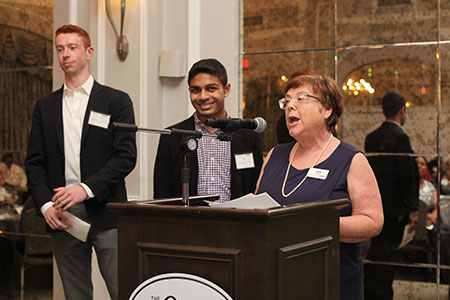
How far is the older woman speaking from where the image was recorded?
7.95 ft

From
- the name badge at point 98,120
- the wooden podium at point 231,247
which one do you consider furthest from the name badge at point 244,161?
the wooden podium at point 231,247

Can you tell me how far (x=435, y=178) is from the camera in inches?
152

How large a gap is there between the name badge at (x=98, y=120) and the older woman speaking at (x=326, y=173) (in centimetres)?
114

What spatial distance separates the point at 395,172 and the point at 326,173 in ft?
5.45

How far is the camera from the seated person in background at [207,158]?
Answer: 3066mm

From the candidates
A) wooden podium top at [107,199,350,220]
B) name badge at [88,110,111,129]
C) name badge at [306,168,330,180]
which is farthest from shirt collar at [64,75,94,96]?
wooden podium top at [107,199,350,220]

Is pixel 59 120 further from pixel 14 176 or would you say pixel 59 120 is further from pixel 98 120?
pixel 14 176

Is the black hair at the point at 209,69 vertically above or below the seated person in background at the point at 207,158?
above

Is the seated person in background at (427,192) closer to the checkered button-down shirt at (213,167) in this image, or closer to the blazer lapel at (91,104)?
the checkered button-down shirt at (213,167)

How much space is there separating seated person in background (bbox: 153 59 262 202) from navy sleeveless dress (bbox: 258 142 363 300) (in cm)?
54

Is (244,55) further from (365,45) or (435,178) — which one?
(435,178)

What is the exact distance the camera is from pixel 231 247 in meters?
1.65

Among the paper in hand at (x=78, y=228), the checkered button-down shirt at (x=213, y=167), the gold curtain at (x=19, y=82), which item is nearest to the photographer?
the checkered button-down shirt at (x=213, y=167)

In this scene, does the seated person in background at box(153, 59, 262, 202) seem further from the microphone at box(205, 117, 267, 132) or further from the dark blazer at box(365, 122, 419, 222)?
the dark blazer at box(365, 122, 419, 222)
